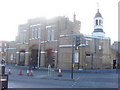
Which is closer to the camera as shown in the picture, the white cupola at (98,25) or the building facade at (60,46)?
the building facade at (60,46)

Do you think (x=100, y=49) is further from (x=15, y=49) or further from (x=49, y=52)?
(x=15, y=49)

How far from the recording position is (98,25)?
164 feet

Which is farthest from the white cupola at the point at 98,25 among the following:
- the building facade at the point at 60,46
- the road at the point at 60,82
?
the road at the point at 60,82

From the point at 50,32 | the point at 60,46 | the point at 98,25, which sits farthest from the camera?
the point at 98,25

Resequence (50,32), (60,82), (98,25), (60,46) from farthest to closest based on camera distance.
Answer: (98,25), (50,32), (60,46), (60,82)

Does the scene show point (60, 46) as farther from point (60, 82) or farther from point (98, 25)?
point (60, 82)

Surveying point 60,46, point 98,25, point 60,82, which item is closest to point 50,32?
point 60,46

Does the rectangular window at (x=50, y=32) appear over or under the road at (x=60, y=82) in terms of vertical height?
over

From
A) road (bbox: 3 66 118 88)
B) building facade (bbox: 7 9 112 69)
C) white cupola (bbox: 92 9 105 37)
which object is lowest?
road (bbox: 3 66 118 88)

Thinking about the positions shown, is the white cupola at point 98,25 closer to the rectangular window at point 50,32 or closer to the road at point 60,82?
the rectangular window at point 50,32

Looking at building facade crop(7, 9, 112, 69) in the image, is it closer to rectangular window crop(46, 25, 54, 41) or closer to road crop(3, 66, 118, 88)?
rectangular window crop(46, 25, 54, 41)

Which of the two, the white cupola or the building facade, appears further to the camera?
the white cupola

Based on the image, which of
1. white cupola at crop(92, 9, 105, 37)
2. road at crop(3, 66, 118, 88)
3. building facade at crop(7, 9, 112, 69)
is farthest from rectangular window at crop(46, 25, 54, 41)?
road at crop(3, 66, 118, 88)

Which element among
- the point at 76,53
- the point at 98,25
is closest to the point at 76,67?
the point at 76,53
